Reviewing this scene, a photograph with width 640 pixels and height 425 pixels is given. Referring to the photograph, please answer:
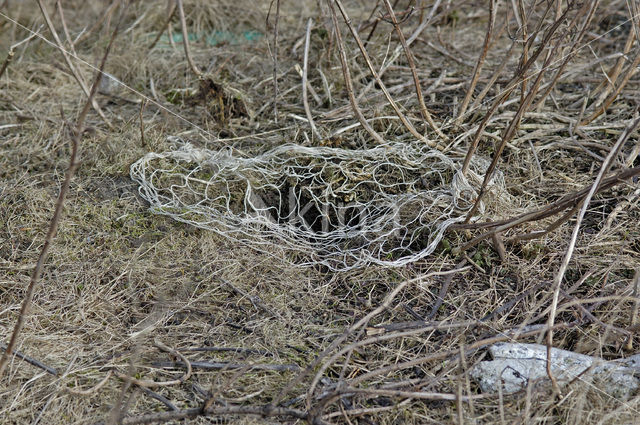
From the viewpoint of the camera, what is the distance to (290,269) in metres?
2.56

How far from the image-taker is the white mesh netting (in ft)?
8.68

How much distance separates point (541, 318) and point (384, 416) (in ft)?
2.52

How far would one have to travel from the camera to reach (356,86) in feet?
11.6

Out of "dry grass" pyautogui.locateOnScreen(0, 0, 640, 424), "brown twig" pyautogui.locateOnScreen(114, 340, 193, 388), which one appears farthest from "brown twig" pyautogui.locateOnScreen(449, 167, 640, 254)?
"brown twig" pyautogui.locateOnScreen(114, 340, 193, 388)

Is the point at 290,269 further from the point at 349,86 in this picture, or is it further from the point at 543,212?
the point at 543,212

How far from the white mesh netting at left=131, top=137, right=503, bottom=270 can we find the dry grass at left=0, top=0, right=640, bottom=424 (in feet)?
0.31

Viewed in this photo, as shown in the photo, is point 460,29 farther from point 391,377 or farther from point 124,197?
point 391,377

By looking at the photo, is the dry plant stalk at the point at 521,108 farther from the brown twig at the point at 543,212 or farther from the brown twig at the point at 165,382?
the brown twig at the point at 165,382

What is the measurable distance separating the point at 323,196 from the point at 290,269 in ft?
1.36

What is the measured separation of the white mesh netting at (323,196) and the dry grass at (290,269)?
0.31 feet

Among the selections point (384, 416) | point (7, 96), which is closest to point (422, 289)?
point (384, 416)

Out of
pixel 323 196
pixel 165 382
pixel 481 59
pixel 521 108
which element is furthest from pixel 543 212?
pixel 165 382

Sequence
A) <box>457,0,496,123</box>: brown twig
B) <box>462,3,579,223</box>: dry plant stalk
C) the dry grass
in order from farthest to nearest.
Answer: <box>457,0,496,123</box>: brown twig
<box>462,3,579,223</box>: dry plant stalk
the dry grass

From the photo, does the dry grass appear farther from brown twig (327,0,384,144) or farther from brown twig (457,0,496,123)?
brown twig (327,0,384,144)
